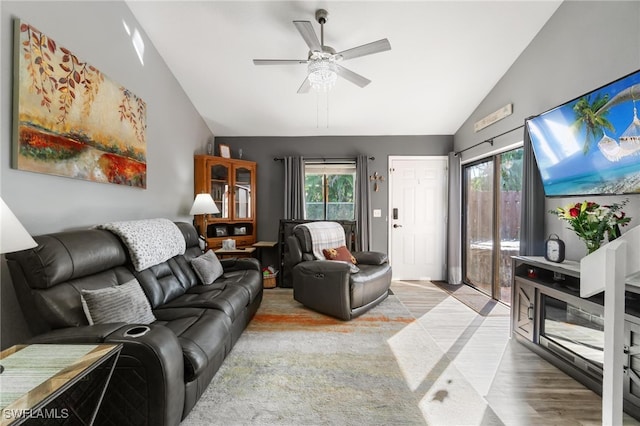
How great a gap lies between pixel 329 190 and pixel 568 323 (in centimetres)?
338

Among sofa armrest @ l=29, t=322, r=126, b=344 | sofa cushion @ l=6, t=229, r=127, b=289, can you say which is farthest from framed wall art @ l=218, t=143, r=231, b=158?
sofa armrest @ l=29, t=322, r=126, b=344

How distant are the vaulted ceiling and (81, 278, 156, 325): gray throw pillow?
103 inches

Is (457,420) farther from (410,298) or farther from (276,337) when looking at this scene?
(410,298)

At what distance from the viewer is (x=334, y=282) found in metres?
2.73

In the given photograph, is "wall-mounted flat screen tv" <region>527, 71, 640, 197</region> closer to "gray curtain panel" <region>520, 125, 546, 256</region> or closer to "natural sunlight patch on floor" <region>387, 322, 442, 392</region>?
"gray curtain panel" <region>520, 125, 546, 256</region>

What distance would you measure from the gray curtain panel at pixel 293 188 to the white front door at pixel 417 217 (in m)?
1.53

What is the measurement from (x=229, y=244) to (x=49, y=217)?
7.05ft

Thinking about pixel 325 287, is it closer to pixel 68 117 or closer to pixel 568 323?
pixel 568 323

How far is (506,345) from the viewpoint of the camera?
7.64 feet

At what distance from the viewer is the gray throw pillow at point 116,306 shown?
1.42 m

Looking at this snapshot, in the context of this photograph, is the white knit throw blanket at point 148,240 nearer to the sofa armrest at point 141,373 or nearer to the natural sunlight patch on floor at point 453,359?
the sofa armrest at point 141,373

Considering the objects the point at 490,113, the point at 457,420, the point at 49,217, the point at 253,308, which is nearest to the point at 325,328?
the point at 253,308

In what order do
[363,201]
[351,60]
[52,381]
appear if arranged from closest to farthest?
1. [52,381]
2. [351,60]
3. [363,201]

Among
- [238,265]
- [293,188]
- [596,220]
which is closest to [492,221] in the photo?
[596,220]
